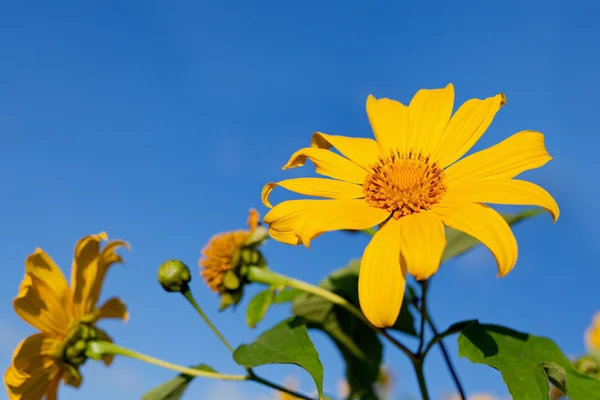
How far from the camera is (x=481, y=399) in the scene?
4.00 meters

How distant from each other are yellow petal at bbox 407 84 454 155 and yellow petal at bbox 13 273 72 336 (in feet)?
3.00

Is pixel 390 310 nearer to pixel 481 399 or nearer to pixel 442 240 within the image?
pixel 442 240

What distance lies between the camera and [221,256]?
1.54 m

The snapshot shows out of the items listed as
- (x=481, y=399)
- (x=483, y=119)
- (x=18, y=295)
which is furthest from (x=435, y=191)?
(x=481, y=399)

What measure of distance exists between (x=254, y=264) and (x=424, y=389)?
51cm

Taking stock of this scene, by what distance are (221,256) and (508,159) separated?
0.70 meters

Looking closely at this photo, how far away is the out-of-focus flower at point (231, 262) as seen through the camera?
1.53m

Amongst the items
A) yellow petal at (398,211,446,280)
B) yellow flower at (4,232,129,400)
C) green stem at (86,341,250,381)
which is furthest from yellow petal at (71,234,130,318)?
yellow petal at (398,211,446,280)

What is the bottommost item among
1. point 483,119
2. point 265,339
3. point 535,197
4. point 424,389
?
point 424,389

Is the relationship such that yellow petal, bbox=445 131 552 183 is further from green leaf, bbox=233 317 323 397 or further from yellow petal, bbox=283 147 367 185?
green leaf, bbox=233 317 323 397

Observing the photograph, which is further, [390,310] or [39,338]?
[39,338]

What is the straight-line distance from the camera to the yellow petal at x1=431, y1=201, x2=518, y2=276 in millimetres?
1002

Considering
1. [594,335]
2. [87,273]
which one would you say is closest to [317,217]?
[87,273]

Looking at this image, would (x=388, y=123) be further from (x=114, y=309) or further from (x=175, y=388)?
(x=114, y=309)
